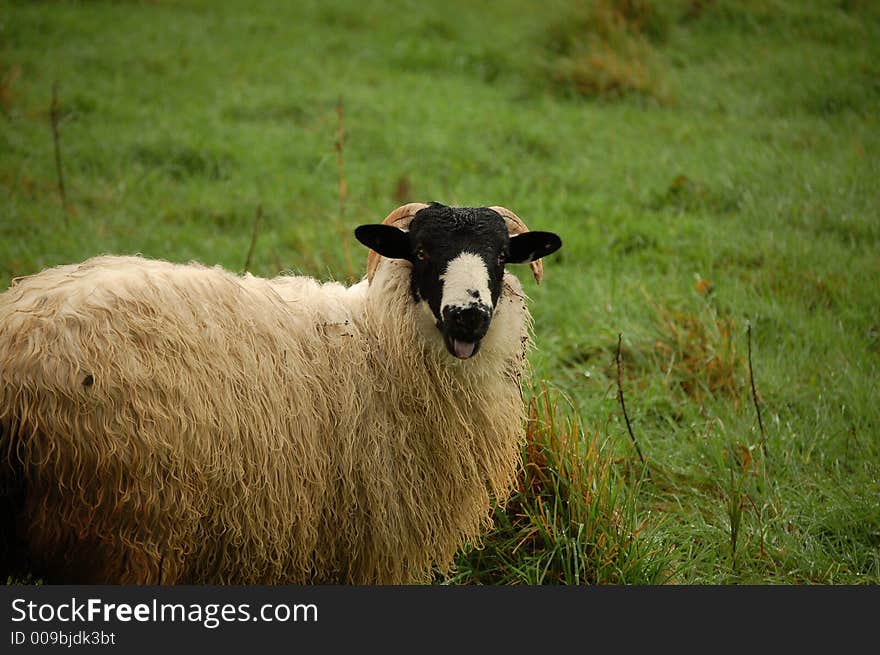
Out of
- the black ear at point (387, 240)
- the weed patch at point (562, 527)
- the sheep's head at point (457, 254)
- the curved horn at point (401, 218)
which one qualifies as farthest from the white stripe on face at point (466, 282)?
the weed patch at point (562, 527)

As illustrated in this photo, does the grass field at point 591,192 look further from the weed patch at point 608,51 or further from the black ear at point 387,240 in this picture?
the black ear at point 387,240

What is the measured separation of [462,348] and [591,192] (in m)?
4.53

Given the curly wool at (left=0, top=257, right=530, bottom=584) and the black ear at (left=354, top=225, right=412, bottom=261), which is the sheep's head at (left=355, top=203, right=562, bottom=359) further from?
the curly wool at (left=0, top=257, right=530, bottom=584)

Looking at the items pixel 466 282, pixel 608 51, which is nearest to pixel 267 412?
pixel 466 282

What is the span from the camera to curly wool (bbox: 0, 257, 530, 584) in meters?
2.35

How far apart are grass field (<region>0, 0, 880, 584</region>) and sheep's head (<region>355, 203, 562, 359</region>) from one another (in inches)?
31.1

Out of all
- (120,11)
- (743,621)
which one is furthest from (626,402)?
(120,11)

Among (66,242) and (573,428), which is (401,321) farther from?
(66,242)

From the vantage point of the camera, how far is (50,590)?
247cm

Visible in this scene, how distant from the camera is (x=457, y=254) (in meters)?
2.78

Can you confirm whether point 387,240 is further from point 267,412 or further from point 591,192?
point 591,192

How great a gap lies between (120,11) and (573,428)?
912cm

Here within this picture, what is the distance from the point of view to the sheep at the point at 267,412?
235 cm

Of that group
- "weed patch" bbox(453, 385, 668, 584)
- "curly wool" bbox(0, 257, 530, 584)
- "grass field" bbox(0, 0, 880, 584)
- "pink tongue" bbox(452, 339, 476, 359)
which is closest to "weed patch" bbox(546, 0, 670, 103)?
"grass field" bbox(0, 0, 880, 584)
